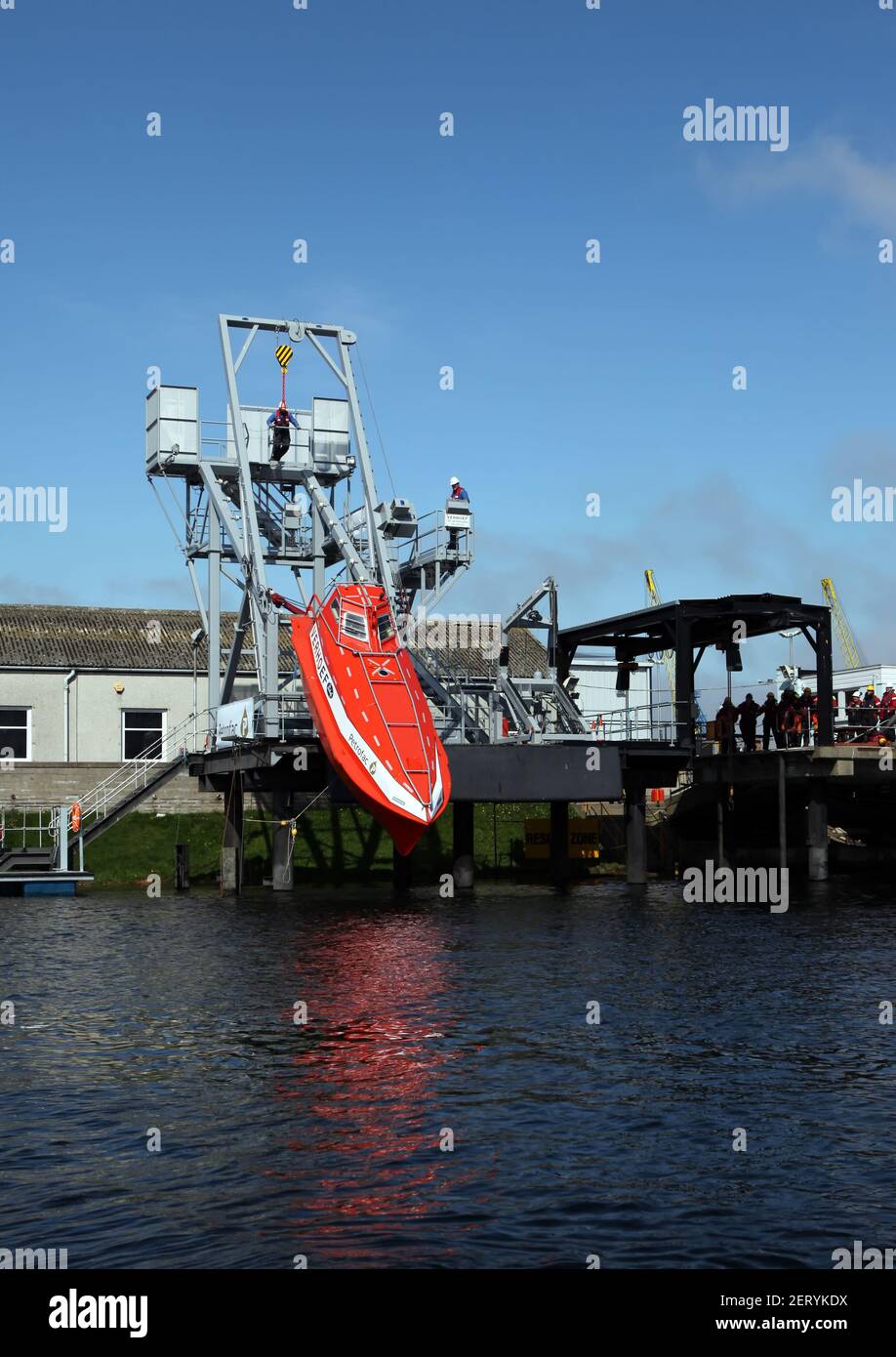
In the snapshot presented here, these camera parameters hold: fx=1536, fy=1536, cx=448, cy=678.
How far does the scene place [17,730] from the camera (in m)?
60.4

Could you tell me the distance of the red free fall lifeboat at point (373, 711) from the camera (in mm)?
39406

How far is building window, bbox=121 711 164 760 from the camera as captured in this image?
62.0 metres

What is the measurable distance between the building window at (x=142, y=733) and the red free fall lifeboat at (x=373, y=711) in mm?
20333

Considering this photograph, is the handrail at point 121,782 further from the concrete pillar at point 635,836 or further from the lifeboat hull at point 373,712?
the concrete pillar at point 635,836

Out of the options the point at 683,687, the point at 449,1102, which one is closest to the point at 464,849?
the point at 683,687

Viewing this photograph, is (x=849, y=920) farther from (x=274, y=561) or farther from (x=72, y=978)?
(x=274, y=561)

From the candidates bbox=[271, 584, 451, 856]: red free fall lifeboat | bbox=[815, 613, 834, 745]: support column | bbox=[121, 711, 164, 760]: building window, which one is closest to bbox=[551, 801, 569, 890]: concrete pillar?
bbox=[815, 613, 834, 745]: support column

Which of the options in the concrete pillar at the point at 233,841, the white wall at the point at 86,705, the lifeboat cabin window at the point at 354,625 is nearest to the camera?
the lifeboat cabin window at the point at 354,625

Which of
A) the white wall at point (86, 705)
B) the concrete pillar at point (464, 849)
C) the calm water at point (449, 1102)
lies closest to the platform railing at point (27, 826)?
the white wall at point (86, 705)
